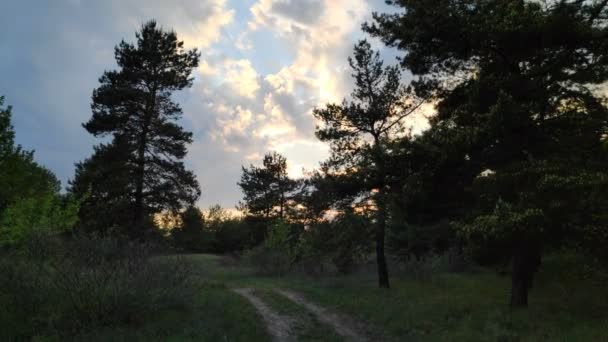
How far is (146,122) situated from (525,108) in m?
25.0

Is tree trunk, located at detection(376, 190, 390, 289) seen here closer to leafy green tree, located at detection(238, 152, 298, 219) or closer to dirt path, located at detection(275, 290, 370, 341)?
dirt path, located at detection(275, 290, 370, 341)

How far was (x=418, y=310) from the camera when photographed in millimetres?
14414

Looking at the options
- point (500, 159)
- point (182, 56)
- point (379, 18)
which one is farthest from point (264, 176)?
point (500, 159)

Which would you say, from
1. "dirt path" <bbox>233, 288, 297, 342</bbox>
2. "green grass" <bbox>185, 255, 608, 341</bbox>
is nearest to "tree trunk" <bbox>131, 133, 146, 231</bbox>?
"green grass" <bbox>185, 255, 608, 341</bbox>

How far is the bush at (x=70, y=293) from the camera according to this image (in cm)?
984

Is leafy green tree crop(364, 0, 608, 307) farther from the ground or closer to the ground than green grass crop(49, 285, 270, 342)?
farther from the ground

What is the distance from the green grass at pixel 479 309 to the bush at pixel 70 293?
275 inches

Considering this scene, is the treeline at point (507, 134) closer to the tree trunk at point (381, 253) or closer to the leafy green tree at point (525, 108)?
the leafy green tree at point (525, 108)

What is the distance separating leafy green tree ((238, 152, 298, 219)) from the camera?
5769 centimetres

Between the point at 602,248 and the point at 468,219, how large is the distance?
11.2 ft

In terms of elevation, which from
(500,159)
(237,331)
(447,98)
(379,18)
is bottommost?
(237,331)

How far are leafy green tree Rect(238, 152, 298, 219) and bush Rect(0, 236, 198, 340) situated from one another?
45.9 meters

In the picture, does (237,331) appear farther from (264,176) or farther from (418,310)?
(264,176)

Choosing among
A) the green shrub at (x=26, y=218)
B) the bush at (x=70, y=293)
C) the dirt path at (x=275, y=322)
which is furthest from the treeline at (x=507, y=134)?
the green shrub at (x=26, y=218)
